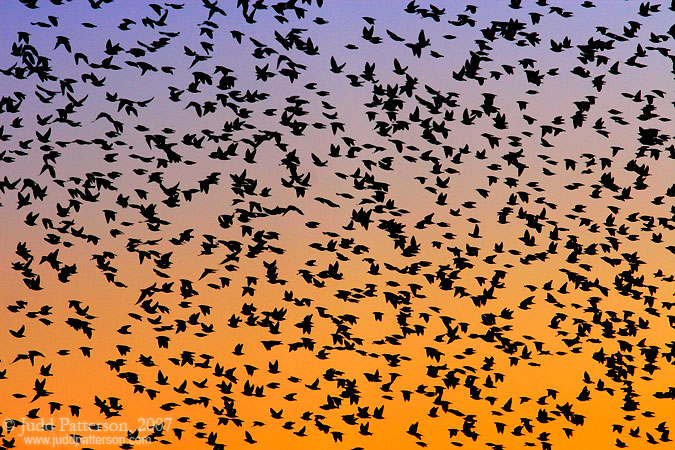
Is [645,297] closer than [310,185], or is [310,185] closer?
[310,185]

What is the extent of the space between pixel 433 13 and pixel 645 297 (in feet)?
41.9

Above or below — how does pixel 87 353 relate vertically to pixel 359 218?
below

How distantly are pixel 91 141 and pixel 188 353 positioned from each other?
8.00 meters

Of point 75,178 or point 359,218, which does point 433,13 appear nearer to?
point 359,218

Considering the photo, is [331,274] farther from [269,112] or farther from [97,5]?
[97,5]

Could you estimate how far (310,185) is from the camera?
3547cm

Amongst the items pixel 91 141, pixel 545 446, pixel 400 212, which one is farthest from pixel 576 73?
pixel 91 141

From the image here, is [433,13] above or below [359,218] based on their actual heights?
above

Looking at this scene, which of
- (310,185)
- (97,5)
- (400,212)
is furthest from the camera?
(400,212)

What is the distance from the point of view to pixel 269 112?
36281 millimetres

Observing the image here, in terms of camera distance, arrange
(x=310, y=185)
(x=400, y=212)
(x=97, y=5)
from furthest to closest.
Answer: (x=400, y=212) < (x=310, y=185) < (x=97, y=5)

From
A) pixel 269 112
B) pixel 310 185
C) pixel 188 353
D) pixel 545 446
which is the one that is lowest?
pixel 545 446

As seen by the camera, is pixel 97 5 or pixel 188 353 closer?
pixel 97 5

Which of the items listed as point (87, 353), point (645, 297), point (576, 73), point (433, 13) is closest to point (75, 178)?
point (87, 353)
